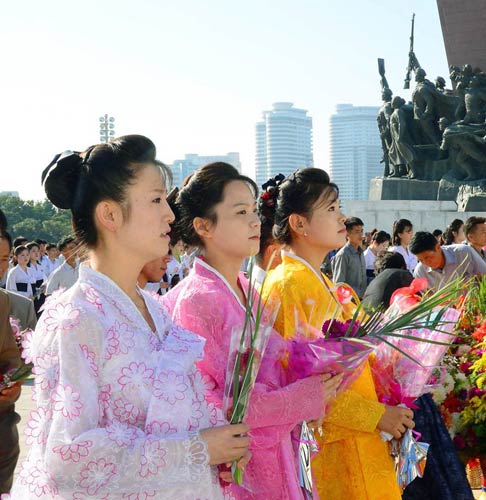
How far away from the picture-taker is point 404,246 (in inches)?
336

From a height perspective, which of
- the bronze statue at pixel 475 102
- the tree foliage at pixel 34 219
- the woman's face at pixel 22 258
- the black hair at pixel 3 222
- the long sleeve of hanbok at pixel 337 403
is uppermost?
the bronze statue at pixel 475 102

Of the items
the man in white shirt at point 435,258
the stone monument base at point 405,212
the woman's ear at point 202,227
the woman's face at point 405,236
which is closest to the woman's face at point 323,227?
the woman's ear at point 202,227

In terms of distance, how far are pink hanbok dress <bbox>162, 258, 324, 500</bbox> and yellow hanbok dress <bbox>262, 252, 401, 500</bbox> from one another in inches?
13.3

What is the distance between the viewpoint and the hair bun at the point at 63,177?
6.21 feet

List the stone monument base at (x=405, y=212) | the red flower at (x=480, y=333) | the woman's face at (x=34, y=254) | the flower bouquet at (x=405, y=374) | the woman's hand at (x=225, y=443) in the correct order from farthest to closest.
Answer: the stone monument base at (x=405, y=212) → the woman's face at (x=34, y=254) → the red flower at (x=480, y=333) → the flower bouquet at (x=405, y=374) → the woman's hand at (x=225, y=443)

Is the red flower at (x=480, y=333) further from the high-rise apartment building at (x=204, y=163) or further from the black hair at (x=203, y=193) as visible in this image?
the black hair at (x=203, y=193)

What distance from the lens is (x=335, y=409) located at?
2.66 meters

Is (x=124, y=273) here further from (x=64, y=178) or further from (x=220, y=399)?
(x=220, y=399)

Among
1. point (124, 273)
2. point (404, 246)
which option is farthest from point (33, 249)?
point (124, 273)

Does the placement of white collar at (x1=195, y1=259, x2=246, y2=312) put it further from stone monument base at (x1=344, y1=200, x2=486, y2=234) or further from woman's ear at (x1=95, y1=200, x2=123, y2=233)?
stone monument base at (x1=344, y1=200, x2=486, y2=234)

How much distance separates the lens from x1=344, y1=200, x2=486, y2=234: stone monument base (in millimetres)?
17984

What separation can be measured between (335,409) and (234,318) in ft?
1.79

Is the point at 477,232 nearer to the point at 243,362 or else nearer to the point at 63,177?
the point at 243,362

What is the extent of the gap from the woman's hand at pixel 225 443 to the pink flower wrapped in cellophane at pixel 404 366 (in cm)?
106
